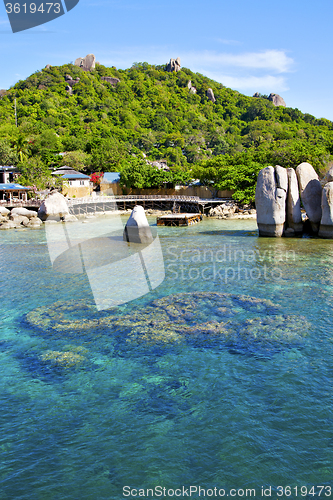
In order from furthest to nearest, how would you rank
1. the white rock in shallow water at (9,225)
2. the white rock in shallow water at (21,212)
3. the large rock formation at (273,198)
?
the white rock in shallow water at (21,212) → the white rock in shallow water at (9,225) → the large rock formation at (273,198)

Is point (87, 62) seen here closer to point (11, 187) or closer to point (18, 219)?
point (11, 187)

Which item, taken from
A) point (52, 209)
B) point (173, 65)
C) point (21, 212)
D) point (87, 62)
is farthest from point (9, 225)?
point (173, 65)

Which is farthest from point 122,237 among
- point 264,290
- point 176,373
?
point 176,373

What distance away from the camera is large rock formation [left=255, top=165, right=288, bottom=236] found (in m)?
33.2

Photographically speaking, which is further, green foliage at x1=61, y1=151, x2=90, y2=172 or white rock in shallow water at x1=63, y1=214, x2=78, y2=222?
green foliage at x1=61, y1=151, x2=90, y2=172

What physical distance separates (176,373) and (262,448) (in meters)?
3.55

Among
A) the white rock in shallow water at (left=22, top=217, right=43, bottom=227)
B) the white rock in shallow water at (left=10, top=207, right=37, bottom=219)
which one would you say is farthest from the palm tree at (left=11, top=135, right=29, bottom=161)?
the white rock in shallow water at (left=22, top=217, right=43, bottom=227)

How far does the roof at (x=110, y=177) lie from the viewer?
2785 inches

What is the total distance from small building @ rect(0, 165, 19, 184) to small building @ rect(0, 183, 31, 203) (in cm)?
298

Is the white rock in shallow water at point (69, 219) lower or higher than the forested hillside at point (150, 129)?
lower

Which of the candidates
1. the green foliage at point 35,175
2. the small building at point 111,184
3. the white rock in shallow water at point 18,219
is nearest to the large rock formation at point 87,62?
the small building at point 111,184

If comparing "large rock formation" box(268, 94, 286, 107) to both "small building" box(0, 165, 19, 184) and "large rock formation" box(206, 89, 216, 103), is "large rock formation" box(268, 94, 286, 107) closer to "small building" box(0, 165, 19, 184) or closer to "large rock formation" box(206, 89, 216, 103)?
"large rock formation" box(206, 89, 216, 103)

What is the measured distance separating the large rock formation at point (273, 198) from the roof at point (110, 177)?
134ft

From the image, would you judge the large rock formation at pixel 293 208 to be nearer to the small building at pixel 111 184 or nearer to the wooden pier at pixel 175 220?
the wooden pier at pixel 175 220
